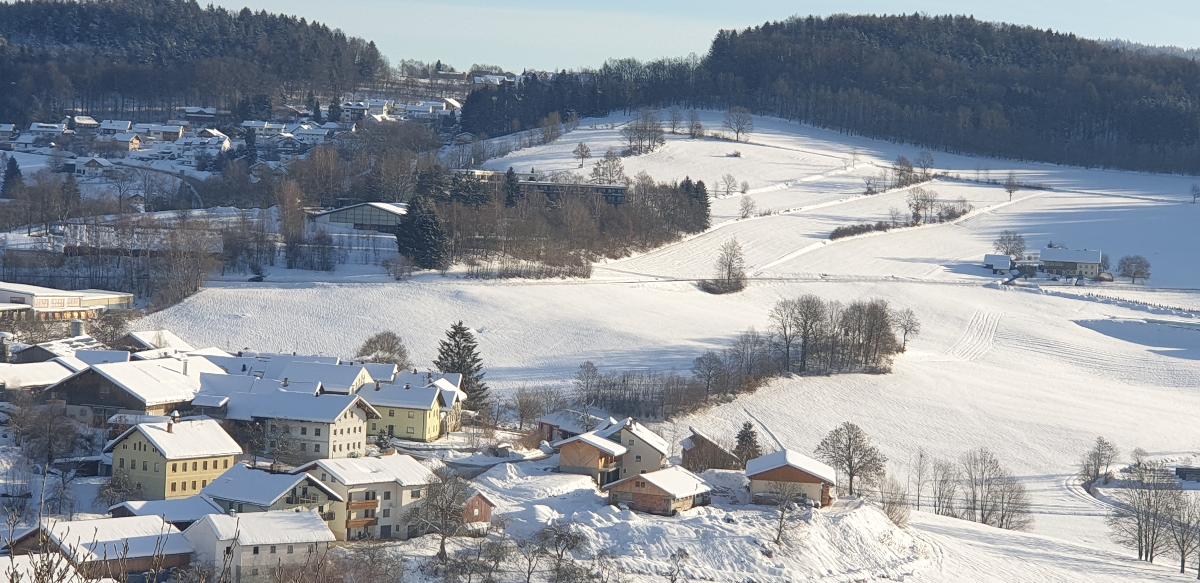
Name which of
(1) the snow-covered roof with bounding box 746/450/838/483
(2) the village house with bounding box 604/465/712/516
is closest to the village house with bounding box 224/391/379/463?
(2) the village house with bounding box 604/465/712/516

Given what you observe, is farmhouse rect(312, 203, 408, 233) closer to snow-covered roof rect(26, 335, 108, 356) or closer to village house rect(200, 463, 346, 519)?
snow-covered roof rect(26, 335, 108, 356)

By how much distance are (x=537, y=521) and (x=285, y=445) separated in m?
7.29

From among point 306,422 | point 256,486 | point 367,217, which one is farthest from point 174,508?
point 367,217

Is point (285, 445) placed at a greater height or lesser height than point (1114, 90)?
lesser

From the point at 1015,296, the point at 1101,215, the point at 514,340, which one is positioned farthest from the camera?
the point at 1101,215

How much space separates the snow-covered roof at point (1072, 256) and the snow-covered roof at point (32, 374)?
5141cm

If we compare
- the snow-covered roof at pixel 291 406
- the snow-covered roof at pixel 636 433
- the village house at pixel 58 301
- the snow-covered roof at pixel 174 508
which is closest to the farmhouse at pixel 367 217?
the village house at pixel 58 301

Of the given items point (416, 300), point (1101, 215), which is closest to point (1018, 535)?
point (416, 300)

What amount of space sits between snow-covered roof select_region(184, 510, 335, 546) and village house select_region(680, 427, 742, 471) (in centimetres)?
1154

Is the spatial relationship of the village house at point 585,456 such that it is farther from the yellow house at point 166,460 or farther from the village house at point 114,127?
the village house at point 114,127

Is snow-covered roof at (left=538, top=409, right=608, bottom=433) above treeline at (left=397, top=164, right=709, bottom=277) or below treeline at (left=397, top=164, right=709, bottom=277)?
below

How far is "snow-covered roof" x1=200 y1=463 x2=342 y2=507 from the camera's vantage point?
25.8 metres

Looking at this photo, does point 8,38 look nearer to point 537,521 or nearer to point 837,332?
point 837,332

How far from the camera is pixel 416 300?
5209 centimetres
